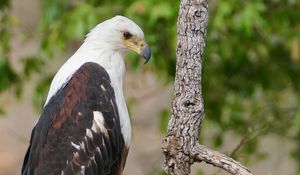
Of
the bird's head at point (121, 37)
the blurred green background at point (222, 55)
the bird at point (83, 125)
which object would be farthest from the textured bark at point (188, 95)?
the blurred green background at point (222, 55)

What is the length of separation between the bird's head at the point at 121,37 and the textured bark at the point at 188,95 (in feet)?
3.99

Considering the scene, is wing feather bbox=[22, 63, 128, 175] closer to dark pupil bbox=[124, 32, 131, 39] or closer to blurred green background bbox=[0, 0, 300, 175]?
dark pupil bbox=[124, 32, 131, 39]

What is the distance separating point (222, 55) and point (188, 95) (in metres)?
3.84

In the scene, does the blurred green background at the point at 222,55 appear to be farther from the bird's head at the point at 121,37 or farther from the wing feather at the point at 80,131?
the wing feather at the point at 80,131

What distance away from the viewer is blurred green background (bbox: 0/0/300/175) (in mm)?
8516

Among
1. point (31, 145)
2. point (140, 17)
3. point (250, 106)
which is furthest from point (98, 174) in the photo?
point (250, 106)

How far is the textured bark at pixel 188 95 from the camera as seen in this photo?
539 centimetres

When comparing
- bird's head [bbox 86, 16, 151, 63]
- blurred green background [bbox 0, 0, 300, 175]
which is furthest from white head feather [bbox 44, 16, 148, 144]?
blurred green background [bbox 0, 0, 300, 175]

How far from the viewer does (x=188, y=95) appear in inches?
213

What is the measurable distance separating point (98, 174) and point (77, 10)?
2.66 meters

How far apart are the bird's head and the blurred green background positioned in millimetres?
1588

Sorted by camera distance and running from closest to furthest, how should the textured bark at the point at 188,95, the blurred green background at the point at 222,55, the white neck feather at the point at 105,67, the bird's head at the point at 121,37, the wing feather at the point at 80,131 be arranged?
1. the textured bark at the point at 188,95
2. the wing feather at the point at 80,131
3. the white neck feather at the point at 105,67
4. the bird's head at the point at 121,37
5. the blurred green background at the point at 222,55

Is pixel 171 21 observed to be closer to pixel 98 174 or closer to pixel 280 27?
pixel 280 27

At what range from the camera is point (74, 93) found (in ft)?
20.5
